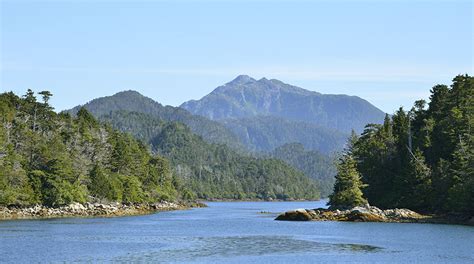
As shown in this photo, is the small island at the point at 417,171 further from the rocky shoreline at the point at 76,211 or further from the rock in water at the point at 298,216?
the rocky shoreline at the point at 76,211

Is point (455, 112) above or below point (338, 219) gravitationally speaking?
above

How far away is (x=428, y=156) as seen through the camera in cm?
12538

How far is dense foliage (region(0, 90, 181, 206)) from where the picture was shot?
123562 millimetres

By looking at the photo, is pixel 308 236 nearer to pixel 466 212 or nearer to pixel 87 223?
pixel 466 212

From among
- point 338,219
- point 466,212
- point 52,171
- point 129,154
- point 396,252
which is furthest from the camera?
point 129,154

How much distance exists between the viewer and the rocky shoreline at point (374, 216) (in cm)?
10575

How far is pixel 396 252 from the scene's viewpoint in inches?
2714

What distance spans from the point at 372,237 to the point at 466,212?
26.2m

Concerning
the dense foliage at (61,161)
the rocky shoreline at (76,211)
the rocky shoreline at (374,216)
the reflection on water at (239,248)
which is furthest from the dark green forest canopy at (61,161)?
the reflection on water at (239,248)

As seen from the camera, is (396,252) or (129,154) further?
(129,154)

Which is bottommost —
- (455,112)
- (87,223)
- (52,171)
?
(87,223)

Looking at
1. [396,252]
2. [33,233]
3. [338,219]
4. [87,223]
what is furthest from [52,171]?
[396,252]

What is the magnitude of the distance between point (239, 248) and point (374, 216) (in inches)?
1743

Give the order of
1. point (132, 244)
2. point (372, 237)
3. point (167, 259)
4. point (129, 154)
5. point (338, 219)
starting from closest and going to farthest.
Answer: point (167, 259) → point (132, 244) → point (372, 237) → point (338, 219) → point (129, 154)
